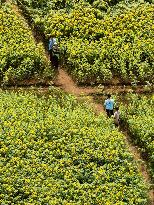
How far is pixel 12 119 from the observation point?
1695 cm

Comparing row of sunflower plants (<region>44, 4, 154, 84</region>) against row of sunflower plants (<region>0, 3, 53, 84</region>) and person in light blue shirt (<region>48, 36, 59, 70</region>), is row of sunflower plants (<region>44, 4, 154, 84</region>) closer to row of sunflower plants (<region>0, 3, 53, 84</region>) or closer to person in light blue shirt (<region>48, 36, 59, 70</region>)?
person in light blue shirt (<region>48, 36, 59, 70</region>)

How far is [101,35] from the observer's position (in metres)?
21.0

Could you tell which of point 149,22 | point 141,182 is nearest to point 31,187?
point 141,182

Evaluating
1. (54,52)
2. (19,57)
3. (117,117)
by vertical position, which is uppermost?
(54,52)

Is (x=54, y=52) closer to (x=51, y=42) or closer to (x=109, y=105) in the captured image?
(x=51, y=42)

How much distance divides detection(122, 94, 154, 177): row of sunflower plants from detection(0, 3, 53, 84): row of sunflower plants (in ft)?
10.3

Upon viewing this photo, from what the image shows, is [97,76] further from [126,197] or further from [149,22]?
[126,197]

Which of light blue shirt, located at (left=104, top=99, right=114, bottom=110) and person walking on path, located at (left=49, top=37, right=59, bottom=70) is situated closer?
light blue shirt, located at (left=104, top=99, right=114, bottom=110)

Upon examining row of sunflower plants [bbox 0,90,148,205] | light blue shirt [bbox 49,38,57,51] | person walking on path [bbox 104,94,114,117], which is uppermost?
light blue shirt [bbox 49,38,57,51]

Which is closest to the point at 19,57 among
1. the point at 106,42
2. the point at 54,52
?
the point at 54,52

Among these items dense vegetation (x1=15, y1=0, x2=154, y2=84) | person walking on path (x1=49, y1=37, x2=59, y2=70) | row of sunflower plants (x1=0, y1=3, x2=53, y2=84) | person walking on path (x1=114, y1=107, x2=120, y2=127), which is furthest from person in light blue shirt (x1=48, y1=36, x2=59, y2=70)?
person walking on path (x1=114, y1=107, x2=120, y2=127)

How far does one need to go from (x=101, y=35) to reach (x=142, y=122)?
184 inches

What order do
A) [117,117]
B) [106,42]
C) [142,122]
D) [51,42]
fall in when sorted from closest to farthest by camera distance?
Result: [142,122] < [117,117] < [51,42] < [106,42]

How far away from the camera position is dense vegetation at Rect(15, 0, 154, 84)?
786 inches
